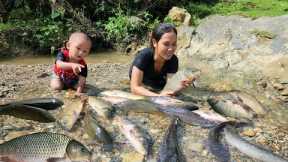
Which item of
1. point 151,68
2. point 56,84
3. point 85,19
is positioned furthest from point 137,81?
point 85,19

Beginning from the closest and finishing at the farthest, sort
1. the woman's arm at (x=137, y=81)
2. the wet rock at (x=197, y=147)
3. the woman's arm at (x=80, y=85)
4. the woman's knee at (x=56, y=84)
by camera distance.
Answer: the wet rock at (x=197, y=147)
the woman's arm at (x=137, y=81)
the woman's arm at (x=80, y=85)
the woman's knee at (x=56, y=84)

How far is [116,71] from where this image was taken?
8.59 metres

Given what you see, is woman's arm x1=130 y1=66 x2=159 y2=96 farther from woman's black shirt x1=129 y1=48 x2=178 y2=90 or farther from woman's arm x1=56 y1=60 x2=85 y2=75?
woman's arm x1=56 y1=60 x2=85 y2=75

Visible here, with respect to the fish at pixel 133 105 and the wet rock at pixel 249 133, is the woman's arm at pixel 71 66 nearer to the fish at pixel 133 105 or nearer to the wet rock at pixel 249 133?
the fish at pixel 133 105

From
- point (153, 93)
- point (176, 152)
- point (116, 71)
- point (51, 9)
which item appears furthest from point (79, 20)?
point (176, 152)

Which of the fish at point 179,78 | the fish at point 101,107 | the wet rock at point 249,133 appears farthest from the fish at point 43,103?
the wet rock at point 249,133

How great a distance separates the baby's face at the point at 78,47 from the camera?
5.99m

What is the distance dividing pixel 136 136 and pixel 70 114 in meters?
0.88

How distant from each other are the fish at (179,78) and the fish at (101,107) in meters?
0.79

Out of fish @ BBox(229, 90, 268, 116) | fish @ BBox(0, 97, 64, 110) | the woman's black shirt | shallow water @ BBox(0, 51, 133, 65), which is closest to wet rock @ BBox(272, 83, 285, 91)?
fish @ BBox(229, 90, 268, 116)

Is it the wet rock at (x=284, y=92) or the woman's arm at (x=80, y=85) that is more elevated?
the woman's arm at (x=80, y=85)

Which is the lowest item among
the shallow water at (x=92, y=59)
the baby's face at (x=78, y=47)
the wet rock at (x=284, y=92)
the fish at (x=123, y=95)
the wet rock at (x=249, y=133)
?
the shallow water at (x=92, y=59)

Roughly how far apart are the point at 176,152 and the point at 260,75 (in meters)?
3.65

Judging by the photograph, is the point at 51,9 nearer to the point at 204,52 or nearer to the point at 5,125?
the point at 204,52
